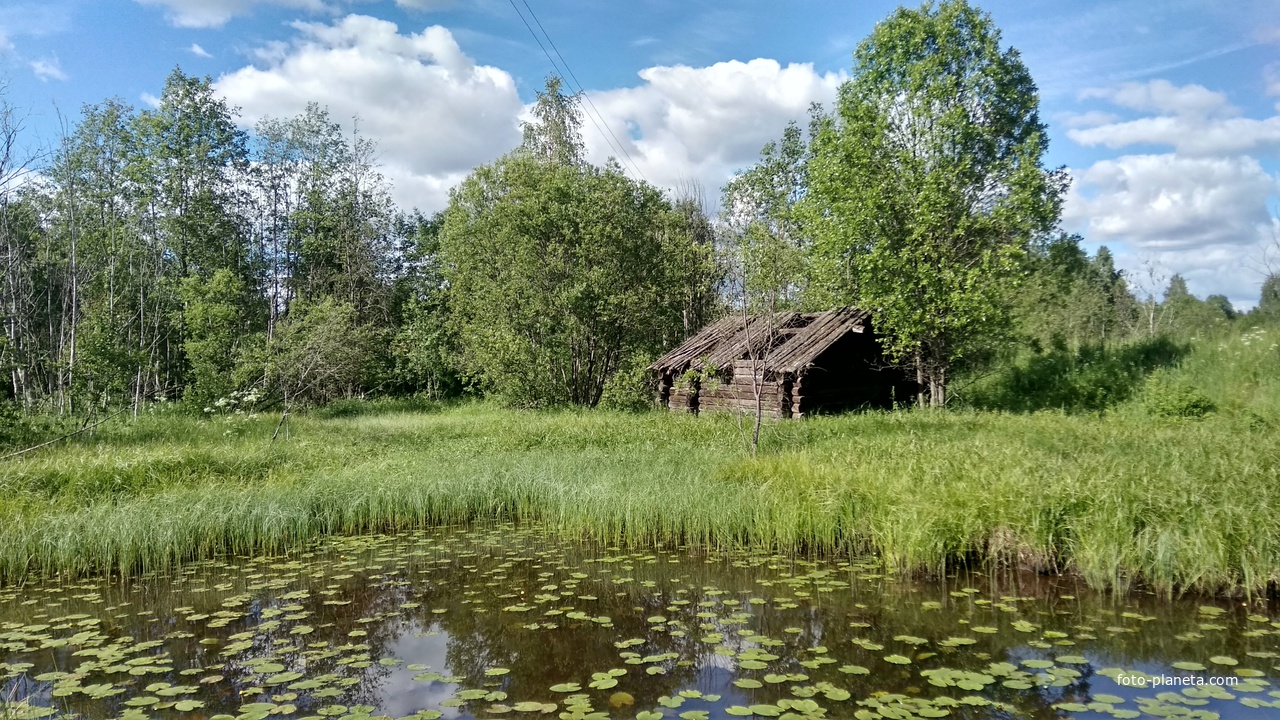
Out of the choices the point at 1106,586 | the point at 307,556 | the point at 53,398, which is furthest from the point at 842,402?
the point at 53,398

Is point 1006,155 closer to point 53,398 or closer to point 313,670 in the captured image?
point 313,670

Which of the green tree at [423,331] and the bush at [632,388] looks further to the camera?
the green tree at [423,331]

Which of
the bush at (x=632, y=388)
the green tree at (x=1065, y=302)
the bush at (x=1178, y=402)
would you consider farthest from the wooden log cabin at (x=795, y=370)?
the bush at (x=1178, y=402)

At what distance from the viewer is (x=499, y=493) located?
1052 cm

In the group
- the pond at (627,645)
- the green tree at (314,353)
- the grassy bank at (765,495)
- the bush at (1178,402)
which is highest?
the green tree at (314,353)

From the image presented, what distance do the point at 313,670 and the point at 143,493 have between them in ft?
20.5

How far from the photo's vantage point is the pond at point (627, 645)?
466cm

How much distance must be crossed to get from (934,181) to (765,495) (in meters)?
12.2

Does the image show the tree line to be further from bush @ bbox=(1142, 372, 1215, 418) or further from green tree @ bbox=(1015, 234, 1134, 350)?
bush @ bbox=(1142, 372, 1215, 418)

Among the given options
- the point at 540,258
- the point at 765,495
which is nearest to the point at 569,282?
the point at 540,258

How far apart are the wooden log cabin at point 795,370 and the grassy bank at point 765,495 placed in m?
4.22

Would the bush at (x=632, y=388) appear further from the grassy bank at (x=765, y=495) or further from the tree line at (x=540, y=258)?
the grassy bank at (x=765, y=495)

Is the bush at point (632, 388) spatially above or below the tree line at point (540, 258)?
below

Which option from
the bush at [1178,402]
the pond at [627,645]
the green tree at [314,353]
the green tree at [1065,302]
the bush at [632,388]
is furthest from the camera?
the bush at [632,388]
